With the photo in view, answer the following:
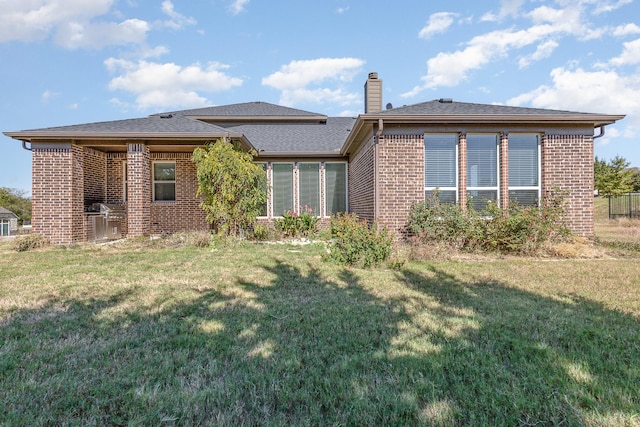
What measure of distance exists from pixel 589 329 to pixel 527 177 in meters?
6.32

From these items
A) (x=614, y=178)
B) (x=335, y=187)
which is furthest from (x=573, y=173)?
(x=614, y=178)

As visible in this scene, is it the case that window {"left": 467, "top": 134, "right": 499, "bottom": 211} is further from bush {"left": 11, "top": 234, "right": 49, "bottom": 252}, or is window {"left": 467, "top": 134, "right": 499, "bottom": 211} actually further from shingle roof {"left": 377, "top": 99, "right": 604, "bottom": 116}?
bush {"left": 11, "top": 234, "right": 49, "bottom": 252}

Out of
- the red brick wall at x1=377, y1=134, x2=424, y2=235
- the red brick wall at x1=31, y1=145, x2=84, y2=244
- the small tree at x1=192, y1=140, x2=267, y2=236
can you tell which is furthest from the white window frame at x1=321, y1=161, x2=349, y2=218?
the red brick wall at x1=31, y1=145, x2=84, y2=244

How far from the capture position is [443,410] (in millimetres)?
1762

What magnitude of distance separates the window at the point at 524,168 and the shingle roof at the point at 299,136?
18.6ft

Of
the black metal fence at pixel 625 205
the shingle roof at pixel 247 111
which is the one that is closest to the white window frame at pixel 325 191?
the shingle roof at pixel 247 111

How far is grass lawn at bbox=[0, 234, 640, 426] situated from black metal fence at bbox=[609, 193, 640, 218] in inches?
853

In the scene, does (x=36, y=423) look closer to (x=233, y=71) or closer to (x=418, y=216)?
(x=418, y=216)

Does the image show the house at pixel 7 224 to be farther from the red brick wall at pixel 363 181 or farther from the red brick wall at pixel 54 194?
the red brick wall at pixel 363 181

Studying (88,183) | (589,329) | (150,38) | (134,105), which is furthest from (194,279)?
(134,105)

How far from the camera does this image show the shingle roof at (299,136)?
12352mm

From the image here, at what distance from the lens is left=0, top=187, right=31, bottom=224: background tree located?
21938 millimetres

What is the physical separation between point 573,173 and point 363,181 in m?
5.14

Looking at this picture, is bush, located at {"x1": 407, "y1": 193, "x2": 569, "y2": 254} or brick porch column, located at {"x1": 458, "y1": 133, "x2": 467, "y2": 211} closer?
bush, located at {"x1": 407, "y1": 193, "x2": 569, "y2": 254}
